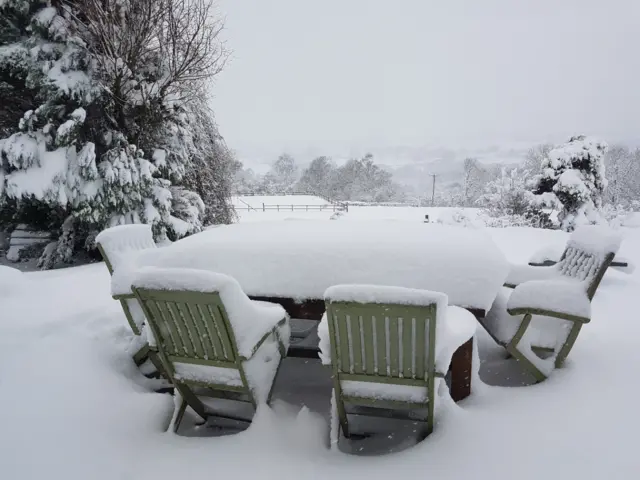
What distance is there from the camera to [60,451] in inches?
63.9

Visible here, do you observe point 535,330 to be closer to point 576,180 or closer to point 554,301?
point 554,301

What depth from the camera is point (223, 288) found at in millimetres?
1445

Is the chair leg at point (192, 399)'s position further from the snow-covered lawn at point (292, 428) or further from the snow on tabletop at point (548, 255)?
the snow on tabletop at point (548, 255)

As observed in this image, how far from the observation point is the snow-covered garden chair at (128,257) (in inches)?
91.6

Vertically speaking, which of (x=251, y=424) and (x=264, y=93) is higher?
(x=264, y=93)

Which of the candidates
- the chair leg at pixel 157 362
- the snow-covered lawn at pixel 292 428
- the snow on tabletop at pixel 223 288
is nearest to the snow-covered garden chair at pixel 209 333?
the snow on tabletop at pixel 223 288

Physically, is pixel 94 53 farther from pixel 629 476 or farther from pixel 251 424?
pixel 629 476

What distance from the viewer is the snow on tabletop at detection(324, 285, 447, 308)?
1245 mm

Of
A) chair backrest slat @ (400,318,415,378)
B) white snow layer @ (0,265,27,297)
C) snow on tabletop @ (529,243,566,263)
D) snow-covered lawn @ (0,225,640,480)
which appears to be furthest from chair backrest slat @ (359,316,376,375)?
white snow layer @ (0,265,27,297)

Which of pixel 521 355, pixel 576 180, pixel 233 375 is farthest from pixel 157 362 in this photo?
pixel 576 180

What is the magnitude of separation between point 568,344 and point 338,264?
132 cm

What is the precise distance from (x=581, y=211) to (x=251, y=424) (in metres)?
9.99

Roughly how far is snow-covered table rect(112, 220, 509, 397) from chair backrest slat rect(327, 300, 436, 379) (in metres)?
0.51

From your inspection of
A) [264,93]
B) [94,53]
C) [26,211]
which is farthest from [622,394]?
[264,93]
